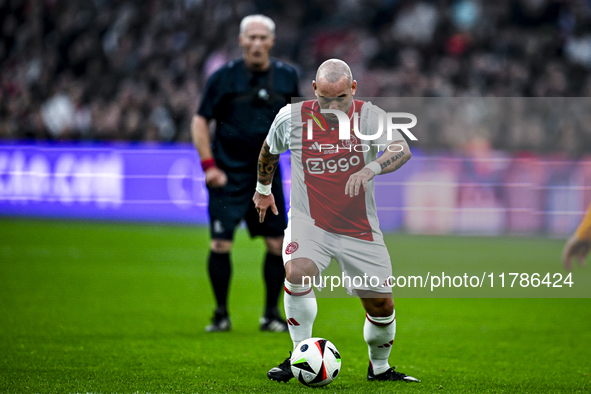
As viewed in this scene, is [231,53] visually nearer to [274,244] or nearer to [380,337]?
[274,244]

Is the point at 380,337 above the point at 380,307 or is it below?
below

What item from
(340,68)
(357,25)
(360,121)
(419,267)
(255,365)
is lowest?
(255,365)

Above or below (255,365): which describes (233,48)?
above

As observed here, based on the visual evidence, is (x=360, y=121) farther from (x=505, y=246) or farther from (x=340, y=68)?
(x=505, y=246)

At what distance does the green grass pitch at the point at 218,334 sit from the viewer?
4121mm

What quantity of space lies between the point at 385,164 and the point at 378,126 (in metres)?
0.26

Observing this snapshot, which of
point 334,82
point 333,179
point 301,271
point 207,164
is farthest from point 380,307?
point 207,164

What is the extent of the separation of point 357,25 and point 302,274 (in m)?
12.0

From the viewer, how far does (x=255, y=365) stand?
14.8ft

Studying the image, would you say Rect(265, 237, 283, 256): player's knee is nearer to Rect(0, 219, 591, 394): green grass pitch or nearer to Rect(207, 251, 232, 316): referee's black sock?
Rect(207, 251, 232, 316): referee's black sock

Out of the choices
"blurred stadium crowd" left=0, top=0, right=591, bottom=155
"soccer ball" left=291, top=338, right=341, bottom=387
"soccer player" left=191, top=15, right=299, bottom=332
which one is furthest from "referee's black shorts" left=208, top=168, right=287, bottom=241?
"blurred stadium crowd" left=0, top=0, right=591, bottom=155

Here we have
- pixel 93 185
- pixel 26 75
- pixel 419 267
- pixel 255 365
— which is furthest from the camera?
pixel 26 75

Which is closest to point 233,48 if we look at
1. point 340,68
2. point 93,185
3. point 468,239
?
point 93,185

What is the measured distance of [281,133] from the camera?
4.14m
